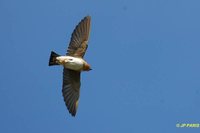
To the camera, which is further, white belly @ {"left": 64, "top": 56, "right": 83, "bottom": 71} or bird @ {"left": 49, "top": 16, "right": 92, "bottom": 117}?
bird @ {"left": 49, "top": 16, "right": 92, "bottom": 117}

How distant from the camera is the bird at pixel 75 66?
5.88m

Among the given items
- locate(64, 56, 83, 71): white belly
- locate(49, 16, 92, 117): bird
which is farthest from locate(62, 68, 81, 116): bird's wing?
locate(64, 56, 83, 71): white belly

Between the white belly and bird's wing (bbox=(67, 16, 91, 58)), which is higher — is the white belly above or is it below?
below

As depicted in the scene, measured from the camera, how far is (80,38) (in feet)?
19.8

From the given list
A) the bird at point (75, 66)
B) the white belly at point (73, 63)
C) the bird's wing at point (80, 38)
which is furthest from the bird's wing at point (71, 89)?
the bird's wing at point (80, 38)

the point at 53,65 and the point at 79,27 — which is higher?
the point at 79,27

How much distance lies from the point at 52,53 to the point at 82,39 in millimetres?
500

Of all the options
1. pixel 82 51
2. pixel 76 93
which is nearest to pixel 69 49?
pixel 82 51

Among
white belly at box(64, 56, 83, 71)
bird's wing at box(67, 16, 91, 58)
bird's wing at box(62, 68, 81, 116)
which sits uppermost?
bird's wing at box(67, 16, 91, 58)

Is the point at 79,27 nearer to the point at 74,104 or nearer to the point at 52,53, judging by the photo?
the point at 52,53

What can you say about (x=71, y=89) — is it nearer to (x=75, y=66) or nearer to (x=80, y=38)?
(x=75, y=66)

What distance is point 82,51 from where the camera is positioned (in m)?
6.01

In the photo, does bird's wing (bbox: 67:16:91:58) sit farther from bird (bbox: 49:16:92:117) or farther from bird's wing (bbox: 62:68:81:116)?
bird's wing (bbox: 62:68:81:116)

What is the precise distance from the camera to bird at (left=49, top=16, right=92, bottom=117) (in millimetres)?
5875
